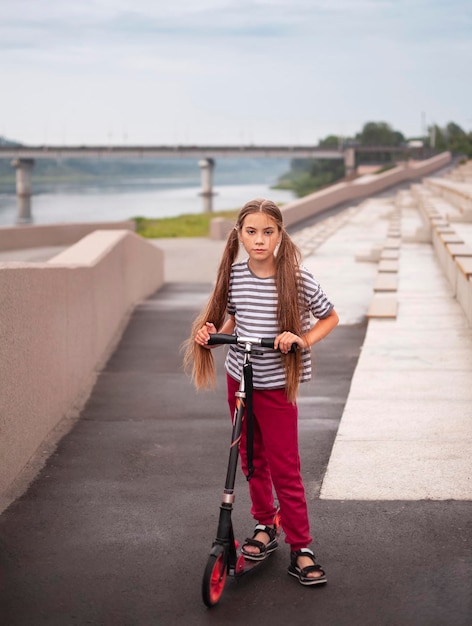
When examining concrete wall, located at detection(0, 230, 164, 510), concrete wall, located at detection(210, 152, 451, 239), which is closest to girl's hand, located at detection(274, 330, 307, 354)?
concrete wall, located at detection(0, 230, 164, 510)

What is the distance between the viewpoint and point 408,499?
16.6 feet

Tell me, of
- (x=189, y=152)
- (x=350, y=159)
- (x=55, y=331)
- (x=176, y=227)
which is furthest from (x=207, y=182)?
(x=55, y=331)

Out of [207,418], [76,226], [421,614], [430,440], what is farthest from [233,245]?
[76,226]

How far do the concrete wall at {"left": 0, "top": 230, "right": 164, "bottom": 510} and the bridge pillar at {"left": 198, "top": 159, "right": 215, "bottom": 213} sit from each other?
110 m

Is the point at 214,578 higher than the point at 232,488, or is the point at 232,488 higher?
the point at 232,488

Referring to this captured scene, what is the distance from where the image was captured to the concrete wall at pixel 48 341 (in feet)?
18.9

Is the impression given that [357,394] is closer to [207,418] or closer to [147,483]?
[207,418]

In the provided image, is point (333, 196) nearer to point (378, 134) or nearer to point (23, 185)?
point (23, 185)

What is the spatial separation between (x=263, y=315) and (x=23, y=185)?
396 feet

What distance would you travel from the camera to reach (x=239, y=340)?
4.05m

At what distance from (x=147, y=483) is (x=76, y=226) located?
23899mm

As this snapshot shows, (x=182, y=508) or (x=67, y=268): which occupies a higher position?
(x=67, y=268)

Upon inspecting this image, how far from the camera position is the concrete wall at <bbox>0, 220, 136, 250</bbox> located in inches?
1027

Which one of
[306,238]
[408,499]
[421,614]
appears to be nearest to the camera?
[421,614]
